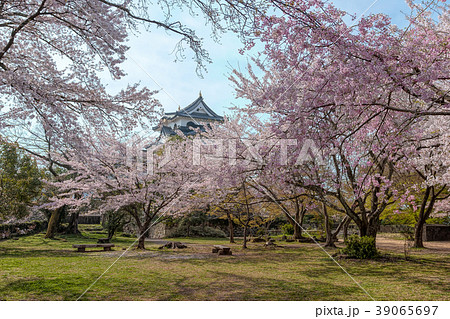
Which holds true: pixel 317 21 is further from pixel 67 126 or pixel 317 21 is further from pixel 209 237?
pixel 209 237

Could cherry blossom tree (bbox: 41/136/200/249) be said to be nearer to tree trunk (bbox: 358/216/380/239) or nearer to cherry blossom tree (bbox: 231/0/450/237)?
tree trunk (bbox: 358/216/380/239)

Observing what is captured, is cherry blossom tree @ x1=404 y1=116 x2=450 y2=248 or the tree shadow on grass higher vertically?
cherry blossom tree @ x1=404 y1=116 x2=450 y2=248

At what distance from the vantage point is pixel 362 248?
945cm

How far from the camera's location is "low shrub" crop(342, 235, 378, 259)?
9.42 metres

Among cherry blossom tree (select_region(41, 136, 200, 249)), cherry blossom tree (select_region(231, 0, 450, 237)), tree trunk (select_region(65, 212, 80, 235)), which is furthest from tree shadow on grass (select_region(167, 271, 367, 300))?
tree trunk (select_region(65, 212, 80, 235))

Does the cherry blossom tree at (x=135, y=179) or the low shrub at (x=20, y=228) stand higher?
the cherry blossom tree at (x=135, y=179)

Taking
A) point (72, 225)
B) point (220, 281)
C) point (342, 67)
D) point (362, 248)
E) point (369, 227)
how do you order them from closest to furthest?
point (342, 67) < point (220, 281) < point (362, 248) < point (369, 227) < point (72, 225)

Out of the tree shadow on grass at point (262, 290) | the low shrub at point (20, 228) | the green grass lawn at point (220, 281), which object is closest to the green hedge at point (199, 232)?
the low shrub at point (20, 228)

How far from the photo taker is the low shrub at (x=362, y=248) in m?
9.42

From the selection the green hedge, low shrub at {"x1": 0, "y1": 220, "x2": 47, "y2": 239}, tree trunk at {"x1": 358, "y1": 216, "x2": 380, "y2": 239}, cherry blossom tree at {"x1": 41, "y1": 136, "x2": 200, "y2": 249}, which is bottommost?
the green hedge

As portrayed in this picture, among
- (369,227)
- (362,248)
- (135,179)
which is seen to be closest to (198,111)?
(135,179)

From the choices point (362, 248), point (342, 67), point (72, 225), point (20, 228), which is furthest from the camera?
point (72, 225)

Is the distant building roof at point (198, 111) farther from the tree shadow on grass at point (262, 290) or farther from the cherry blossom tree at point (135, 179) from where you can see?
the tree shadow on grass at point (262, 290)

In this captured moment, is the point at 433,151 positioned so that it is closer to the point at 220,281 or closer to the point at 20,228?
the point at 220,281
